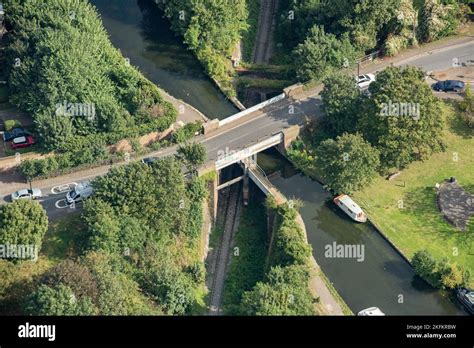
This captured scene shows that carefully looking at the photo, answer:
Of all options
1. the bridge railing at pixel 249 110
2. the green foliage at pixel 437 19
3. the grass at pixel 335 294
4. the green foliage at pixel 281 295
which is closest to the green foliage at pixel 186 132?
the bridge railing at pixel 249 110

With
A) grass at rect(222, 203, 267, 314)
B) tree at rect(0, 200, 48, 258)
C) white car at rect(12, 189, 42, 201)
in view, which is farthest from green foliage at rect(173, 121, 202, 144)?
tree at rect(0, 200, 48, 258)

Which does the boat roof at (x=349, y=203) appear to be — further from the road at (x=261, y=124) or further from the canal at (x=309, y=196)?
the road at (x=261, y=124)

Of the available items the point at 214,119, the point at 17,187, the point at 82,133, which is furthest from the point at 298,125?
the point at 17,187

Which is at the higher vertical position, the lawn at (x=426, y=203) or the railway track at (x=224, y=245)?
the lawn at (x=426, y=203)

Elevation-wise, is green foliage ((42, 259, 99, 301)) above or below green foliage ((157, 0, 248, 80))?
below

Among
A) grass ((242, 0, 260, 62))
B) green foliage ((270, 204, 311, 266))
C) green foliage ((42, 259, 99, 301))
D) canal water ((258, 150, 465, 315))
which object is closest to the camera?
green foliage ((42, 259, 99, 301))

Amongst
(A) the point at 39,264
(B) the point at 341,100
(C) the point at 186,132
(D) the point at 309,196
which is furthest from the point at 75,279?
(B) the point at 341,100

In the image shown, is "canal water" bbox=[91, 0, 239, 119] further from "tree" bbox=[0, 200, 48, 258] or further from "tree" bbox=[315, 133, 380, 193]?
"tree" bbox=[0, 200, 48, 258]
